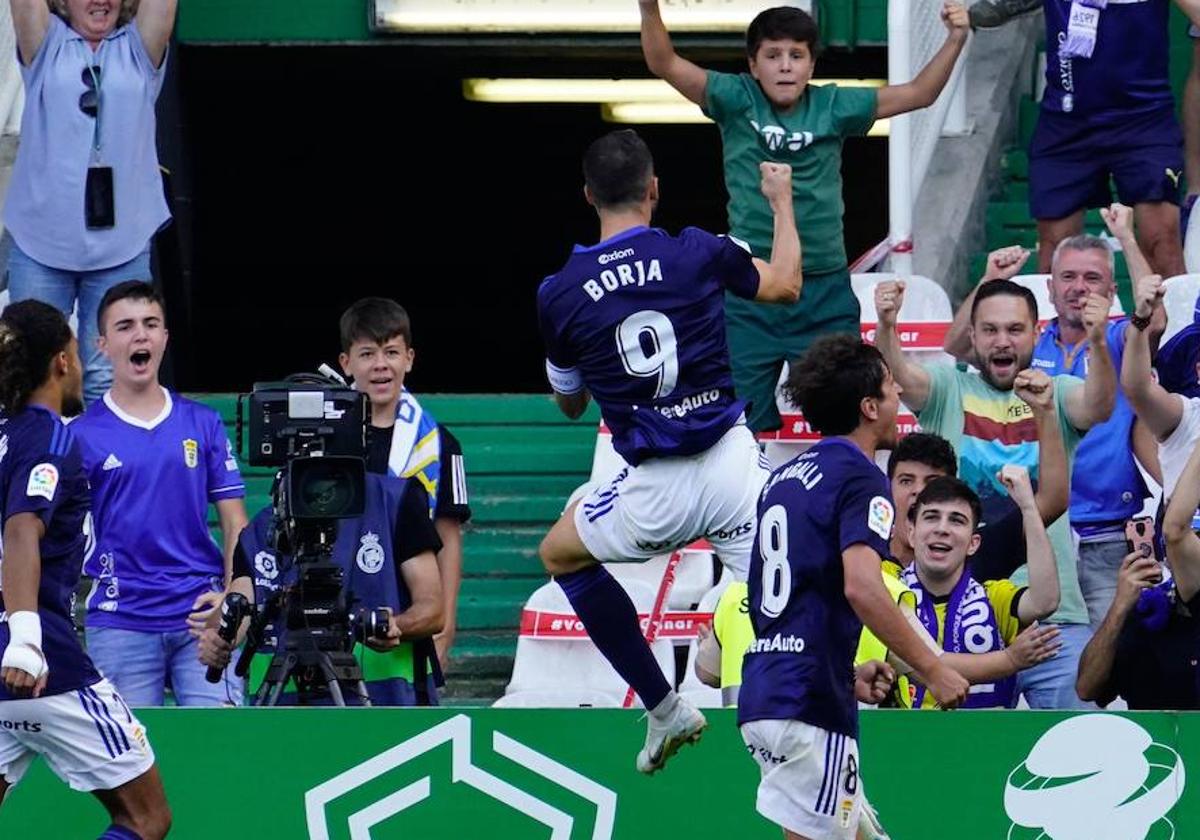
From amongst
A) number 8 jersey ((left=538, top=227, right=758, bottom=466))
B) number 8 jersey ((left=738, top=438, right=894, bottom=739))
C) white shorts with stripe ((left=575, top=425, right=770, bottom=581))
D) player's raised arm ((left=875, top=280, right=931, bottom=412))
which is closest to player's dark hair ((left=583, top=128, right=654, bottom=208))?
number 8 jersey ((left=538, top=227, right=758, bottom=466))

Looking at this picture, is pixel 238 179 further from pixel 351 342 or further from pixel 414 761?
pixel 414 761

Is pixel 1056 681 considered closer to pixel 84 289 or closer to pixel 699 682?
pixel 699 682

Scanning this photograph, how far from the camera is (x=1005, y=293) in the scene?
9.73m

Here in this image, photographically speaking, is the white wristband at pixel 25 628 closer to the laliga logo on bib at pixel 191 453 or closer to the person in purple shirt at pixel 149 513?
the person in purple shirt at pixel 149 513

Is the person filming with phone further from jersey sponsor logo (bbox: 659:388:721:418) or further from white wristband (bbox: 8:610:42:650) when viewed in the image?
white wristband (bbox: 8:610:42:650)

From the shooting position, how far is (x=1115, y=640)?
8664mm

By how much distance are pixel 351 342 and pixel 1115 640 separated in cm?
298

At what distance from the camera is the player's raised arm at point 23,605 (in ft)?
24.3

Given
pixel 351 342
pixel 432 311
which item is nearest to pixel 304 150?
pixel 432 311

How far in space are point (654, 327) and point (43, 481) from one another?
190 centimetres

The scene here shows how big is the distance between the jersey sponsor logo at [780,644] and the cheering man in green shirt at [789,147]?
2.80 metres

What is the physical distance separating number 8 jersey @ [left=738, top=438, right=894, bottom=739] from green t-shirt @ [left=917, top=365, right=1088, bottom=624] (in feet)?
7.60


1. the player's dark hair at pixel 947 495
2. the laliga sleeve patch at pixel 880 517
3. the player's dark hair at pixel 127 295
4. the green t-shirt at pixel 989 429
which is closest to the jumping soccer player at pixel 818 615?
the laliga sleeve patch at pixel 880 517

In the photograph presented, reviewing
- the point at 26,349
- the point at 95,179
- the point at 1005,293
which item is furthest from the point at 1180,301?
the point at 26,349
